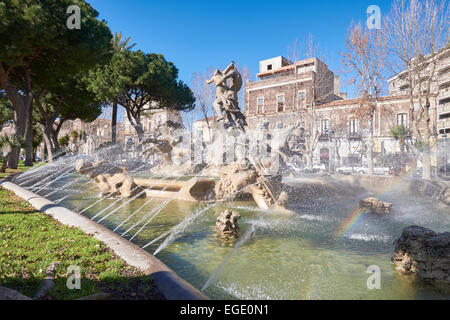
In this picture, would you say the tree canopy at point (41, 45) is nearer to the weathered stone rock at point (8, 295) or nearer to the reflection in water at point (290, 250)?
the reflection in water at point (290, 250)

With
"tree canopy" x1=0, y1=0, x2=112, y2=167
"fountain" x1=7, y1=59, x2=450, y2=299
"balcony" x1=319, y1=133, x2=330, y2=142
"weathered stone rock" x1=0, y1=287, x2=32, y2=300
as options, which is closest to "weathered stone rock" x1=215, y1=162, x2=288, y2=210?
"fountain" x1=7, y1=59, x2=450, y2=299

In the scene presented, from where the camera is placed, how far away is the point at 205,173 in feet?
39.2

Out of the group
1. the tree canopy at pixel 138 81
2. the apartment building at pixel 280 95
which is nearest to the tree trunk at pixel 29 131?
the tree canopy at pixel 138 81

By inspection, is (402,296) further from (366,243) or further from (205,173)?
(205,173)

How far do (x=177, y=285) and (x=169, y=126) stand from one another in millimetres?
14712

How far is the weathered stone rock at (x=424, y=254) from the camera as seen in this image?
365cm

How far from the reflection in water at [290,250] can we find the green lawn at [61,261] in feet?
2.98

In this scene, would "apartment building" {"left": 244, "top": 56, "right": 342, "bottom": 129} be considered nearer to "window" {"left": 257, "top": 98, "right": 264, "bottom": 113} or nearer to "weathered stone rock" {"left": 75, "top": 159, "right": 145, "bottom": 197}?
Result: "window" {"left": 257, "top": 98, "right": 264, "bottom": 113}

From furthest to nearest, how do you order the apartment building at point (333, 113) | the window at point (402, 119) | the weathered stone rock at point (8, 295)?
the window at point (402, 119) → the apartment building at point (333, 113) → the weathered stone rock at point (8, 295)

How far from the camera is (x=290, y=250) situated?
4.89 meters

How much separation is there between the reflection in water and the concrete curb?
23.3 inches

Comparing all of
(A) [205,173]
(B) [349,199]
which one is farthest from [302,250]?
(A) [205,173]

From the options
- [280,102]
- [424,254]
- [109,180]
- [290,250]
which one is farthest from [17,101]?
[280,102]

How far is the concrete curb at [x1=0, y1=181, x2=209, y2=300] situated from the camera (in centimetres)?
275
